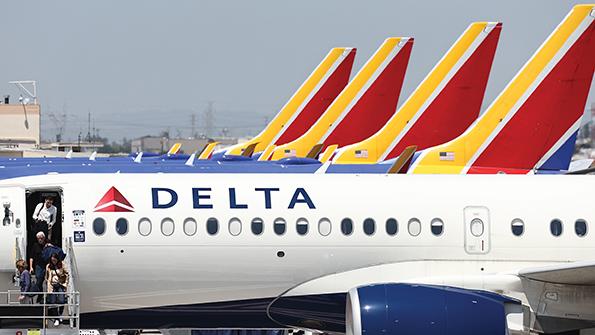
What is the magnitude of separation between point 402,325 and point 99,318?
5366 mm

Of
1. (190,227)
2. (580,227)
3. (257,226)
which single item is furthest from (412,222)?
(190,227)

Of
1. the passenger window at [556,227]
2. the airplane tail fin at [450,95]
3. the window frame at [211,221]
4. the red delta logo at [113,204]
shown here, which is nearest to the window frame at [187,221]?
the window frame at [211,221]

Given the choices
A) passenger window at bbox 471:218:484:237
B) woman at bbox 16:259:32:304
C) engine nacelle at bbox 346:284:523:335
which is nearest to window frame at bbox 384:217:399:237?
passenger window at bbox 471:218:484:237

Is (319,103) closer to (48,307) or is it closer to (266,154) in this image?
(266,154)

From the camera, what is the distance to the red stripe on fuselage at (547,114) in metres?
31.1

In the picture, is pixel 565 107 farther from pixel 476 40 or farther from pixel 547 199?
pixel 547 199

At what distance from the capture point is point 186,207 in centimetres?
2062

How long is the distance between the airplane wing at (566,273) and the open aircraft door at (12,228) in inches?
325

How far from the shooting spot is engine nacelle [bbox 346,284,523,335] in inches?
739

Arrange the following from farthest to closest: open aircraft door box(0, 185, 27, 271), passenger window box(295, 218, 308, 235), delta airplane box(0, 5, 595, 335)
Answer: passenger window box(295, 218, 308, 235) → delta airplane box(0, 5, 595, 335) → open aircraft door box(0, 185, 27, 271)

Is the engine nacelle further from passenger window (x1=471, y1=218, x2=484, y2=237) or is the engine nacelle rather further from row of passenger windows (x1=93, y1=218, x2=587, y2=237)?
passenger window (x1=471, y1=218, x2=484, y2=237)

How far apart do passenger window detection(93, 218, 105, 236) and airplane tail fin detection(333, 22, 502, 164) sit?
18691 millimetres

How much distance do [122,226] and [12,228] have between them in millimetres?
1787

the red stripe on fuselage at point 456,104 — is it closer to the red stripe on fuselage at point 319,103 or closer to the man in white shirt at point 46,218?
the red stripe on fuselage at point 319,103
